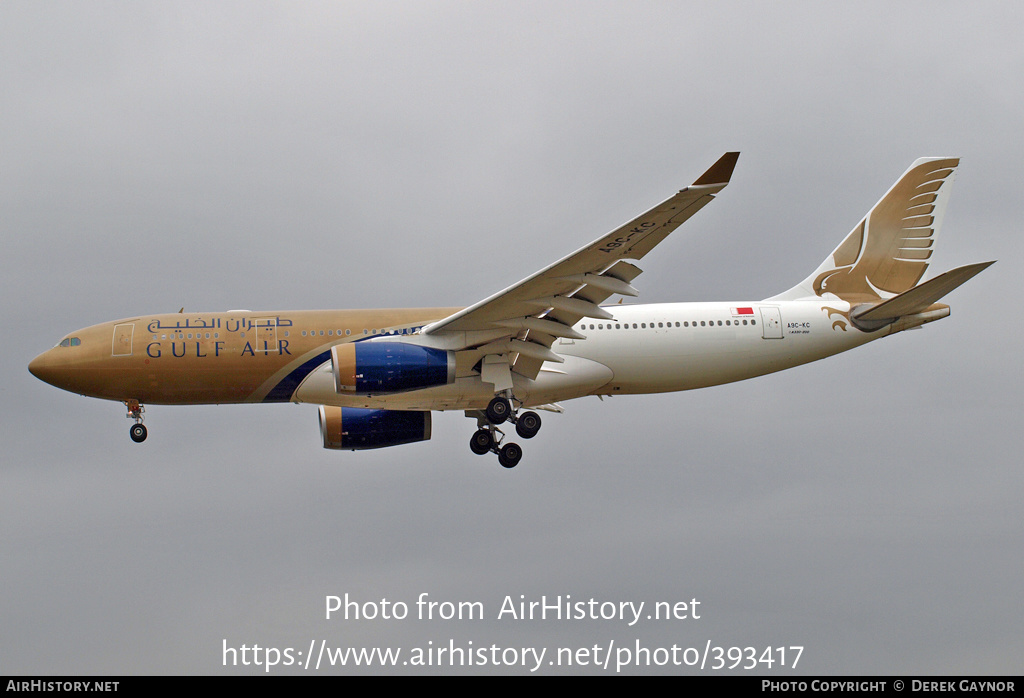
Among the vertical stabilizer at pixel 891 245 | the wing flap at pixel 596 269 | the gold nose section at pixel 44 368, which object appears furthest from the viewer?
the vertical stabilizer at pixel 891 245

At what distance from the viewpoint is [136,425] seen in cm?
2897

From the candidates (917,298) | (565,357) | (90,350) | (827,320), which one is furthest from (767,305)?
(90,350)

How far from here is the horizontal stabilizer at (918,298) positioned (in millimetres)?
26359

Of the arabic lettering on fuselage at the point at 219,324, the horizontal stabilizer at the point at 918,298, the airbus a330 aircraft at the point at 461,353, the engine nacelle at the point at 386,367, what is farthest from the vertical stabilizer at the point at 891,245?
the arabic lettering on fuselage at the point at 219,324

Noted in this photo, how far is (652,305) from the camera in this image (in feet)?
96.2

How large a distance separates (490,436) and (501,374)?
9.78 feet

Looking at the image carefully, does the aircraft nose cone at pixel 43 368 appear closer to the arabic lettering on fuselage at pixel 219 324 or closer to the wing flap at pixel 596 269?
the arabic lettering on fuselage at pixel 219 324

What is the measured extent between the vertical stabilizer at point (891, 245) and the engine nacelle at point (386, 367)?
429 inches

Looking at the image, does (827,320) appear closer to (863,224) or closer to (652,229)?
(863,224)

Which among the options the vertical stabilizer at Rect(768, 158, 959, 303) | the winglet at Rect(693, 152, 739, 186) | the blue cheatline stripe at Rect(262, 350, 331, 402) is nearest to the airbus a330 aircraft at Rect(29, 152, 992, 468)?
the blue cheatline stripe at Rect(262, 350, 331, 402)

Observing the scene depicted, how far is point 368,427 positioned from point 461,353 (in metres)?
5.18

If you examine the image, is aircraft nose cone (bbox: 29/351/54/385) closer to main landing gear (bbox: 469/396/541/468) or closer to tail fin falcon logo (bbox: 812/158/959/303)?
main landing gear (bbox: 469/396/541/468)

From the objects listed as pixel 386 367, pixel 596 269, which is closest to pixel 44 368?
pixel 386 367

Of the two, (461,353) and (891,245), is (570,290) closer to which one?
(461,353)
